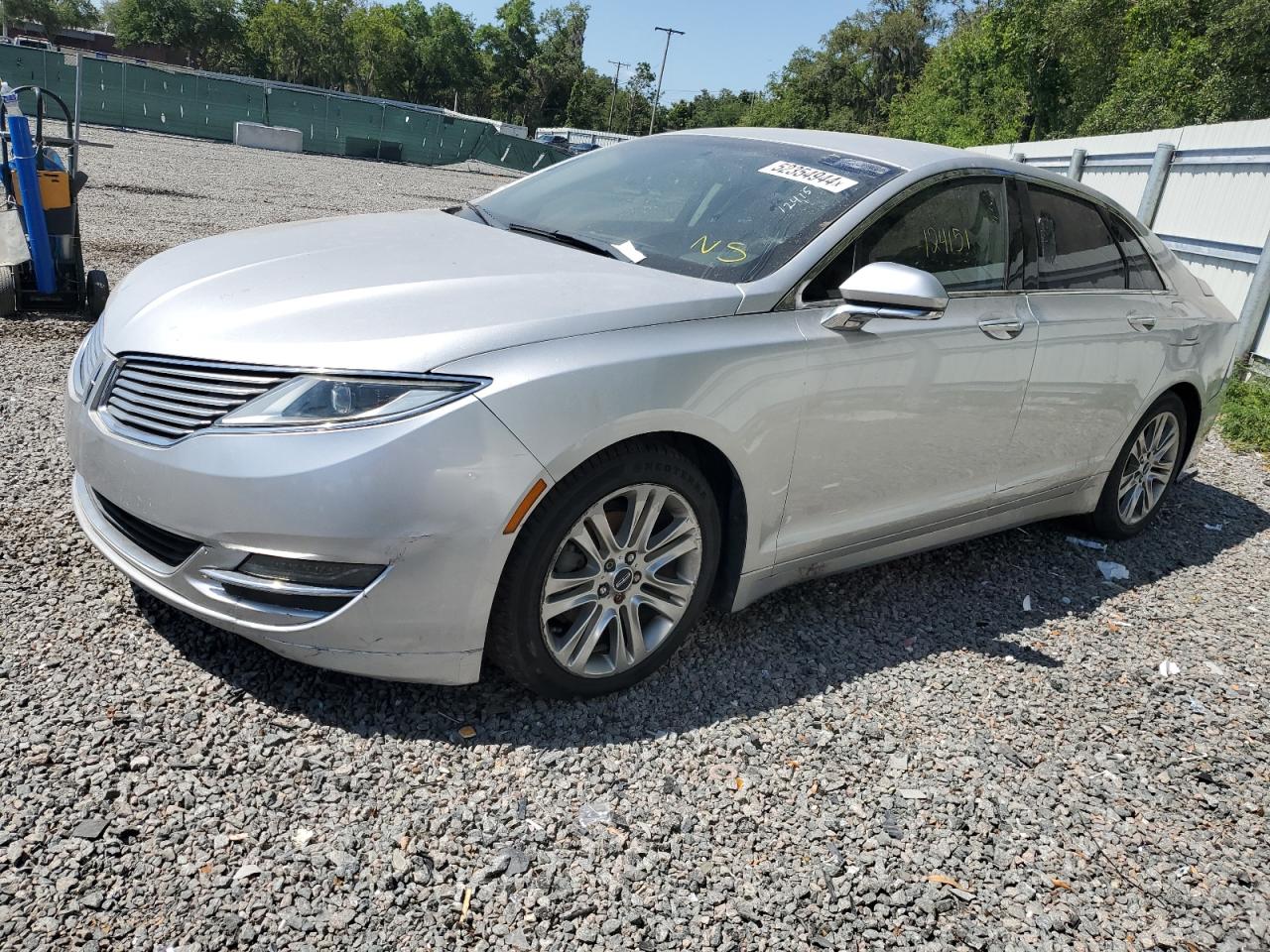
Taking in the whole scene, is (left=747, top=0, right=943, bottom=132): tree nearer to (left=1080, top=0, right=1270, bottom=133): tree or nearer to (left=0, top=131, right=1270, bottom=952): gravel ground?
(left=1080, top=0, right=1270, bottom=133): tree

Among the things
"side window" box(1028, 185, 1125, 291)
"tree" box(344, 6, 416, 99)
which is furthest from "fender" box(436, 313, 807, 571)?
"tree" box(344, 6, 416, 99)

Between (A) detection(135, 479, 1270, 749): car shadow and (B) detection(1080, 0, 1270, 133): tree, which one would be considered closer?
(A) detection(135, 479, 1270, 749): car shadow

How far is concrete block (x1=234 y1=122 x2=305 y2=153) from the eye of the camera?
30438 millimetres

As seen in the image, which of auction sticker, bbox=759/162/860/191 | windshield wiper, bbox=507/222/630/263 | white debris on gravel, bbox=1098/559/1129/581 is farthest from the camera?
white debris on gravel, bbox=1098/559/1129/581

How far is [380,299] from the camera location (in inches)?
107

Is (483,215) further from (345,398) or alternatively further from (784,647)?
(784,647)

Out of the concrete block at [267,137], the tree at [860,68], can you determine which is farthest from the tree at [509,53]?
the concrete block at [267,137]

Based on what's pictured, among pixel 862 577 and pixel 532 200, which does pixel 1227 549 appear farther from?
pixel 532 200

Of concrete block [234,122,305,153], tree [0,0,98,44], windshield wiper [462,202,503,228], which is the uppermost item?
tree [0,0,98,44]

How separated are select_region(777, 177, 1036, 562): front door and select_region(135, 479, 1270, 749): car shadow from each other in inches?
16.1

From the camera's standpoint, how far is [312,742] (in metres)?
2.69

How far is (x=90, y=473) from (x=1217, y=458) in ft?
24.5

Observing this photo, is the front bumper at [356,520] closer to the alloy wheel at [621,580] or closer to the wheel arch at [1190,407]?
the alloy wheel at [621,580]

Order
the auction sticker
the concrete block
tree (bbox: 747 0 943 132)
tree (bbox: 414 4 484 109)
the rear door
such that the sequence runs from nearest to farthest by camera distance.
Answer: the auction sticker, the rear door, the concrete block, tree (bbox: 747 0 943 132), tree (bbox: 414 4 484 109)
